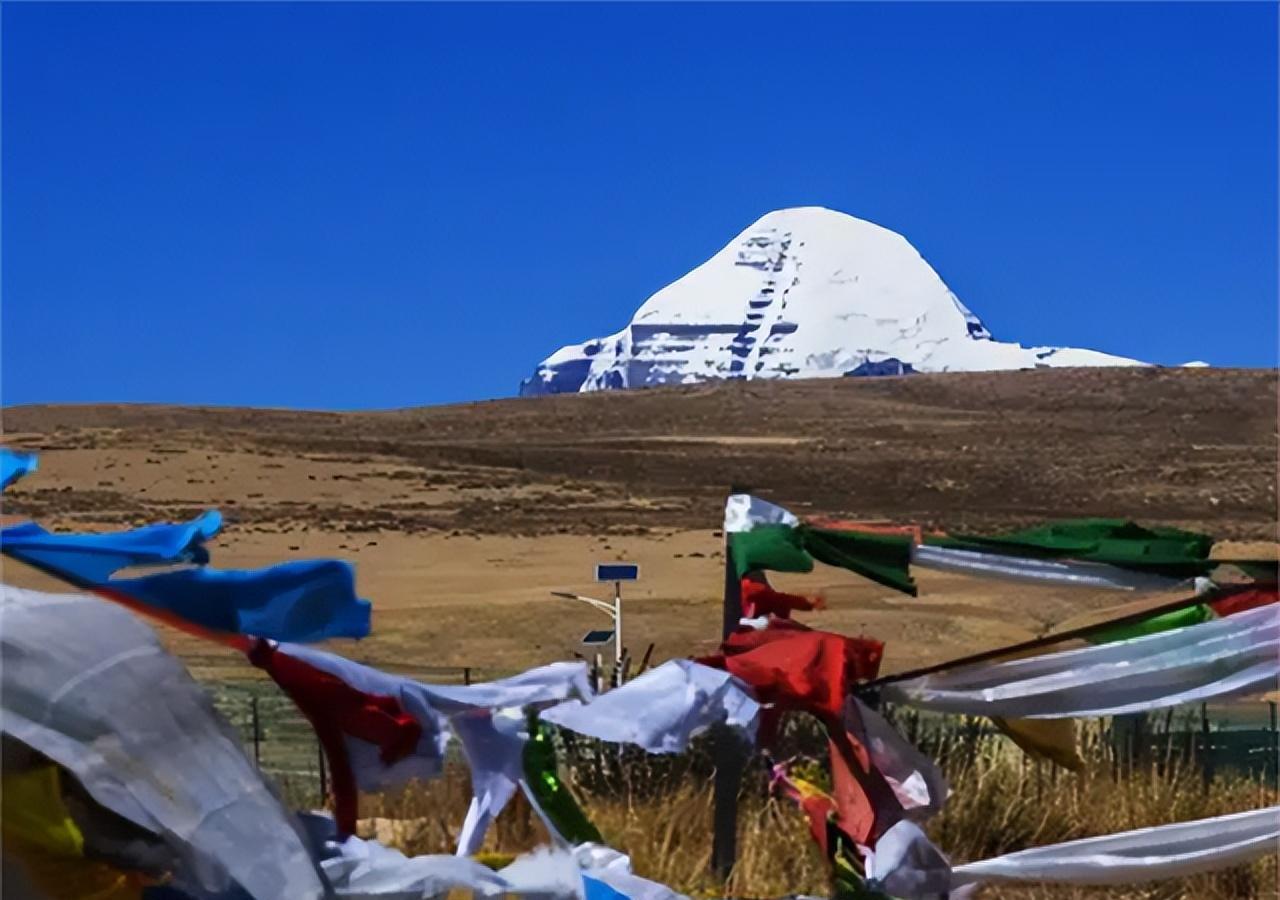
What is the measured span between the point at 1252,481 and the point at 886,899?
55317 millimetres

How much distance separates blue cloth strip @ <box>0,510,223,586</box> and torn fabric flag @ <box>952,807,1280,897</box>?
2814mm

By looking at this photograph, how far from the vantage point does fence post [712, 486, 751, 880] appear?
7.54 metres

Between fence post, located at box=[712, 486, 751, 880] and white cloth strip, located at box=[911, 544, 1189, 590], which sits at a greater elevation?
white cloth strip, located at box=[911, 544, 1189, 590]

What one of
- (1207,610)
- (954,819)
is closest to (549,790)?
(1207,610)

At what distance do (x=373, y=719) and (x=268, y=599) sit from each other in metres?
0.45

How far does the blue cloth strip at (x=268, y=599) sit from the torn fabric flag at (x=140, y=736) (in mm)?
701

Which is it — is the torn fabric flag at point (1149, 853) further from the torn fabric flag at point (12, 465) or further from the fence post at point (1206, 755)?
the fence post at point (1206, 755)

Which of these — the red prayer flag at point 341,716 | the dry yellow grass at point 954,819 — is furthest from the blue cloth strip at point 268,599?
the dry yellow grass at point 954,819

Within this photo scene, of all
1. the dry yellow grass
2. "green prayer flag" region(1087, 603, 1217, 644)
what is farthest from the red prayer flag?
"green prayer flag" region(1087, 603, 1217, 644)

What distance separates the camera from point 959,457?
7006 centimetres

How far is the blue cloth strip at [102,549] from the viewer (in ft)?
19.3

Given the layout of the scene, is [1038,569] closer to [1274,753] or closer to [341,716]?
[341,716]

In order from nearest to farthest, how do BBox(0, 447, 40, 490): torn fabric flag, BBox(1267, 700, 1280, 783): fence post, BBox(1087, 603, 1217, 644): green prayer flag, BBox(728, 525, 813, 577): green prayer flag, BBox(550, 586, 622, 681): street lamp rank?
BBox(0, 447, 40, 490): torn fabric flag, BBox(1087, 603, 1217, 644): green prayer flag, BBox(728, 525, 813, 577): green prayer flag, BBox(550, 586, 622, 681): street lamp, BBox(1267, 700, 1280, 783): fence post

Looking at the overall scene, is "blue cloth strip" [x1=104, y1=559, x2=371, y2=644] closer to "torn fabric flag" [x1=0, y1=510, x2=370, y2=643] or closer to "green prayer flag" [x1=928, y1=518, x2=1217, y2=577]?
"torn fabric flag" [x1=0, y1=510, x2=370, y2=643]
